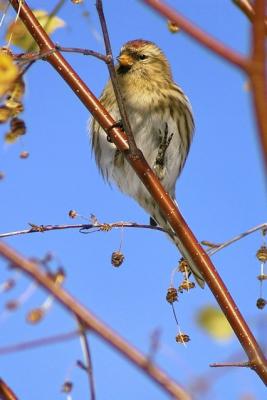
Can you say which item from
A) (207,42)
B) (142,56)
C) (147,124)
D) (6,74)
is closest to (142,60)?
(142,56)

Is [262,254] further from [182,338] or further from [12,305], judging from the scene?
[12,305]

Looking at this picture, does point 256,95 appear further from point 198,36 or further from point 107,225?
point 107,225

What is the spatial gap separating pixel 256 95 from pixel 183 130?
3.66 meters

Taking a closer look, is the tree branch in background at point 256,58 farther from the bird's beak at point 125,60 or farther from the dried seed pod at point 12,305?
the bird's beak at point 125,60

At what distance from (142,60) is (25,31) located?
2530 millimetres

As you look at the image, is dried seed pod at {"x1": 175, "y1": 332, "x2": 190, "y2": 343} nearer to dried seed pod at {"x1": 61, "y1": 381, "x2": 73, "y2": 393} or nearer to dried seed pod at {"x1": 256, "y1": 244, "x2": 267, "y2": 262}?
dried seed pod at {"x1": 256, "y1": 244, "x2": 267, "y2": 262}

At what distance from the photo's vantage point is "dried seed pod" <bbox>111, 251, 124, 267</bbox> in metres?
2.31

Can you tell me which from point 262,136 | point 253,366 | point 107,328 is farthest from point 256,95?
point 253,366

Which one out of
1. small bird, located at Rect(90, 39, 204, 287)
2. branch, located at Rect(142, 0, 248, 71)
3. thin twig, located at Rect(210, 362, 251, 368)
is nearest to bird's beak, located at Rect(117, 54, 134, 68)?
small bird, located at Rect(90, 39, 204, 287)

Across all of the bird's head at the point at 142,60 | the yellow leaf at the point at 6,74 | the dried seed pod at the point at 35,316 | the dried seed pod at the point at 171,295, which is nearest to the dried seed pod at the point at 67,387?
the dried seed pod at the point at 35,316

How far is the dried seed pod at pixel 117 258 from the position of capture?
2307 millimetres

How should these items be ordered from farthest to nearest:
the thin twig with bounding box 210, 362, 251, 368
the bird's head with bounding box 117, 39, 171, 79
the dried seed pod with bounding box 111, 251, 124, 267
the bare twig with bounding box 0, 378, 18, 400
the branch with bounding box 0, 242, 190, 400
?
the bird's head with bounding box 117, 39, 171, 79
the dried seed pod with bounding box 111, 251, 124, 267
the thin twig with bounding box 210, 362, 251, 368
the bare twig with bounding box 0, 378, 18, 400
the branch with bounding box 0, 242, 190, 400

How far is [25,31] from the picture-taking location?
182cm

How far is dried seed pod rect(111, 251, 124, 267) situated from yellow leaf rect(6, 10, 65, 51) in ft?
2.71
